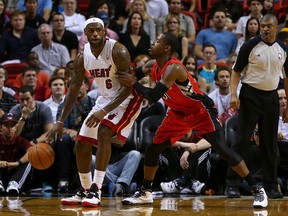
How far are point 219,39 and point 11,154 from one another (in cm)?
484

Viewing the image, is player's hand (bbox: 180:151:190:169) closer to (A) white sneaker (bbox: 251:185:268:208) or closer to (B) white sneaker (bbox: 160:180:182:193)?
(B) white sneaker (bbox: 160:180:182:193)

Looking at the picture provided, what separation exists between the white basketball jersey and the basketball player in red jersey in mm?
250

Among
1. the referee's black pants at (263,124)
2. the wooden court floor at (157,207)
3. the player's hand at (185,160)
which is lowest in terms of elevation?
the wooden court floor at (157,207)

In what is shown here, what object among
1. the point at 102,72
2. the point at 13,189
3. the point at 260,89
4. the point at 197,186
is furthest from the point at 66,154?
the point at 260,89

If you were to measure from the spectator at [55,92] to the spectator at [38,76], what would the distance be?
83cm

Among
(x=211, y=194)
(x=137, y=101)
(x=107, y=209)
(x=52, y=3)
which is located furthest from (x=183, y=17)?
(x=107, y=209)

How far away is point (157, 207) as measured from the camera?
803cm

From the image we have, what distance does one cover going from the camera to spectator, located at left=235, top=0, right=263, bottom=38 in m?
13.9

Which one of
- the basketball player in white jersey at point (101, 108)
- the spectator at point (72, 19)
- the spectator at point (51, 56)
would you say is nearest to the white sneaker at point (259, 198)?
the basketball player in white jersey at point (101, 108)

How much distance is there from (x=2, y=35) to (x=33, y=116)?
3447 mm

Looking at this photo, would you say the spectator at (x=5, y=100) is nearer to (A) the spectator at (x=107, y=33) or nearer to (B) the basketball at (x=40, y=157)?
(B) the basketball at (x=40, y=157)

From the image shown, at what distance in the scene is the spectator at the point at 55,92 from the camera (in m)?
11.3

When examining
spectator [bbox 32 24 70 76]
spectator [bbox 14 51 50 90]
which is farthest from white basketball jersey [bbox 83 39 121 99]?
spectator [bbox 32 24 70 76]

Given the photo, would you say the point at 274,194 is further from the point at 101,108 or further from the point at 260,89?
the point at 101,108
